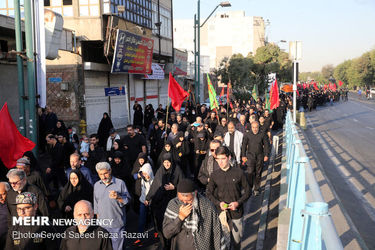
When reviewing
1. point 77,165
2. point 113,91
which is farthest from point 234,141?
point 113,91

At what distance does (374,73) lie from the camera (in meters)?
98.7

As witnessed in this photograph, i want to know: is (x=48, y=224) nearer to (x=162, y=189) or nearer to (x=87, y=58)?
(x=162, y=189)

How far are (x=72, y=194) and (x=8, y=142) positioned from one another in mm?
1455

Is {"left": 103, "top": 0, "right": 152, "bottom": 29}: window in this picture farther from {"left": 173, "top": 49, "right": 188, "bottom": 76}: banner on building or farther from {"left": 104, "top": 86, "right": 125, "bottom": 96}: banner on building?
{"left": 173, "top": 49, "right": 188, "bottom": 76}: banner on building

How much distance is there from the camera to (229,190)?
546cm

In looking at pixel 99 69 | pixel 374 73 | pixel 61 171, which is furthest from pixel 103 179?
pixel 374 73

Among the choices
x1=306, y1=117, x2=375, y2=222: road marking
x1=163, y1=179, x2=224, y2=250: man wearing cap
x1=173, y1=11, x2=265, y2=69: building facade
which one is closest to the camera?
x1=163, y1=179, x2=224, y2=250: man wearing cap

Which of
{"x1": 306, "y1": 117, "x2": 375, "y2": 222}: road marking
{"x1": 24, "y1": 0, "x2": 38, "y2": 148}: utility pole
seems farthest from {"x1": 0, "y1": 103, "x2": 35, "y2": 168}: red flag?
{"x1": 306, "y1": 117, "x2": 375, "y2": 222}: road marking

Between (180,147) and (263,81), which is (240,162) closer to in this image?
(180,147)

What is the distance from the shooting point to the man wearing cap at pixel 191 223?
3.92m

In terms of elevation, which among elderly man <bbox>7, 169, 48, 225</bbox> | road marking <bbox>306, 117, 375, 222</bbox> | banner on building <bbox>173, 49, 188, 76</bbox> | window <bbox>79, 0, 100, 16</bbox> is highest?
window <bbox>79, 0, 100, 16</bbox>

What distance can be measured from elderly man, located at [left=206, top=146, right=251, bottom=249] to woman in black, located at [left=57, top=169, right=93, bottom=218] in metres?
1.84

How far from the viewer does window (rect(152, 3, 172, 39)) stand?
2491 centimetres

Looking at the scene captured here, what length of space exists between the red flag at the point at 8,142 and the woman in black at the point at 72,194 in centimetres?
116
